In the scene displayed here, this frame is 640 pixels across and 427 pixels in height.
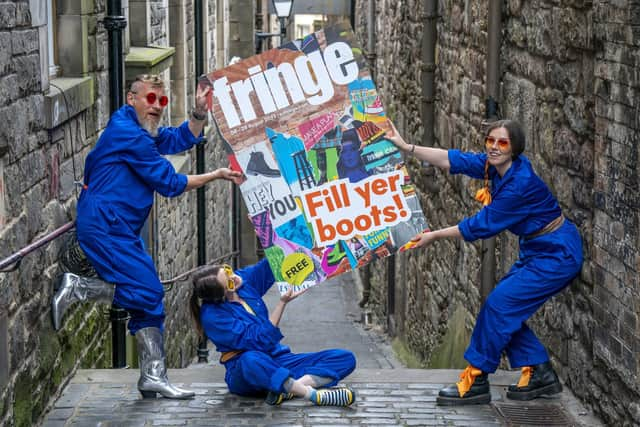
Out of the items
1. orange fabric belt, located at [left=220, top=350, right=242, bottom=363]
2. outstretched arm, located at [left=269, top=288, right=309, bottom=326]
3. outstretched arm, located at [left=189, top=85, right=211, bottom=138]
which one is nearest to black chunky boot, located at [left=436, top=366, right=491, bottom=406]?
outstretched arm, located at [left=269, top=288, right=309, bottom=326]

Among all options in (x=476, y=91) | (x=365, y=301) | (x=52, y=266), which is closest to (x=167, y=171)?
(x=52, y=266)

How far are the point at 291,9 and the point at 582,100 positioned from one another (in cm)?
1131

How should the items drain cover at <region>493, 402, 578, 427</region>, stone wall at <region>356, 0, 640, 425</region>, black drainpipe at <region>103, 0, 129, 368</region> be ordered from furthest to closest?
black drainpipe at <region>103, 0, 129, 368</region>, drain cover at <region>493, 402, 578, 427</region>, stone wall at <region>356, 0, 640, 425</region>

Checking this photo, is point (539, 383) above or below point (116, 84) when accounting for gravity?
below

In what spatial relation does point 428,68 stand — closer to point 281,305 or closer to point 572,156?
point 572,156

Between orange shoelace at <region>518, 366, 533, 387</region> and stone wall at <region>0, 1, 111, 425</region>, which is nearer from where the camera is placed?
stone wall at <region>0, 1, 111, 425</region>

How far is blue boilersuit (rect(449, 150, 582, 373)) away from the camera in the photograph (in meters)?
6.35

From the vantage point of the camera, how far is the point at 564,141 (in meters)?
6.89

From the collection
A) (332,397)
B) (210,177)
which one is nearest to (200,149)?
(210,177)

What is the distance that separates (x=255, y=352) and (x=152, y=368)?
62 centimetres

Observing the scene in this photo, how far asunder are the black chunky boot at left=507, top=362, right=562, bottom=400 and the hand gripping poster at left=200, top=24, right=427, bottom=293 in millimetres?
1058

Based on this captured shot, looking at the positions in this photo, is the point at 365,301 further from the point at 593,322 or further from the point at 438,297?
the point at 593,322

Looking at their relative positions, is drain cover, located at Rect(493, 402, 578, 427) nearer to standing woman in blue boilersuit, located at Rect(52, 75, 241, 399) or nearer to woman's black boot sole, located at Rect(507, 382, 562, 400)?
woman's black boot sole, located at Rect(507, 382, 562, 400)

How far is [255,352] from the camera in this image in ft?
22.0
